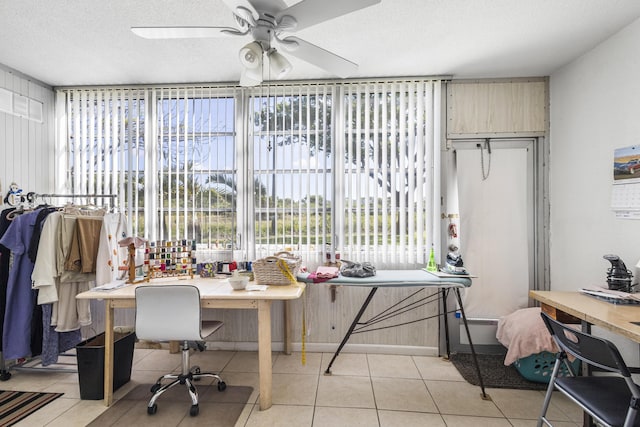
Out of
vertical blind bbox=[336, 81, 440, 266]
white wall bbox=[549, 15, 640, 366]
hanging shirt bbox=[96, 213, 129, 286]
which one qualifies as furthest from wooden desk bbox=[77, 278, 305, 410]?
white wall bbox=[549, 15, 640, 366]

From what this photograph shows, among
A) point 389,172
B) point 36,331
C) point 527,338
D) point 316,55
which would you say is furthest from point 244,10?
point 36,331

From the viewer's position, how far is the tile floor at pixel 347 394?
2215 millimetres

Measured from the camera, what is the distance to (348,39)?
2.54 meters

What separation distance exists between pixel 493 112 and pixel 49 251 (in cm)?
427

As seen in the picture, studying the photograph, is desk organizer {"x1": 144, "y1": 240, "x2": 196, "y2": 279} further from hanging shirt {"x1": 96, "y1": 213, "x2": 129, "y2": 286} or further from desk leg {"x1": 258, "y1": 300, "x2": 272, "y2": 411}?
desk leg {"x1": 258, "y1": 300, "x2": 272, "y2": 411}

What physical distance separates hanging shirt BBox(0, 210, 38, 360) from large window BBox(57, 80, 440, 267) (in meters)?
0.88

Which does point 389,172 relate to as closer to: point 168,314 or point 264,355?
point 264,355

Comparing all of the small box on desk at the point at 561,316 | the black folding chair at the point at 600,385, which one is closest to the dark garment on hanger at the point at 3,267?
the black folding chair at the point at 600,385

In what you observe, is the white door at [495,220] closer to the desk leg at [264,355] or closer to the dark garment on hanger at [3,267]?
the desk leg at [264,355]

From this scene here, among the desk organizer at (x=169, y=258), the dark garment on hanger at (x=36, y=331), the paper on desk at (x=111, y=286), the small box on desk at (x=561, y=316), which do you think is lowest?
the dark garment on hanger at (x=36, y=331)

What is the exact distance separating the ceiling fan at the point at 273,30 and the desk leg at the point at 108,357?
77.5 inches

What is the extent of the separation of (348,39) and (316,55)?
791mm

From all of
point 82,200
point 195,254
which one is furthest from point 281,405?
point 82,200

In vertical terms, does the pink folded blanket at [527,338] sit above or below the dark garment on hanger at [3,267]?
below
